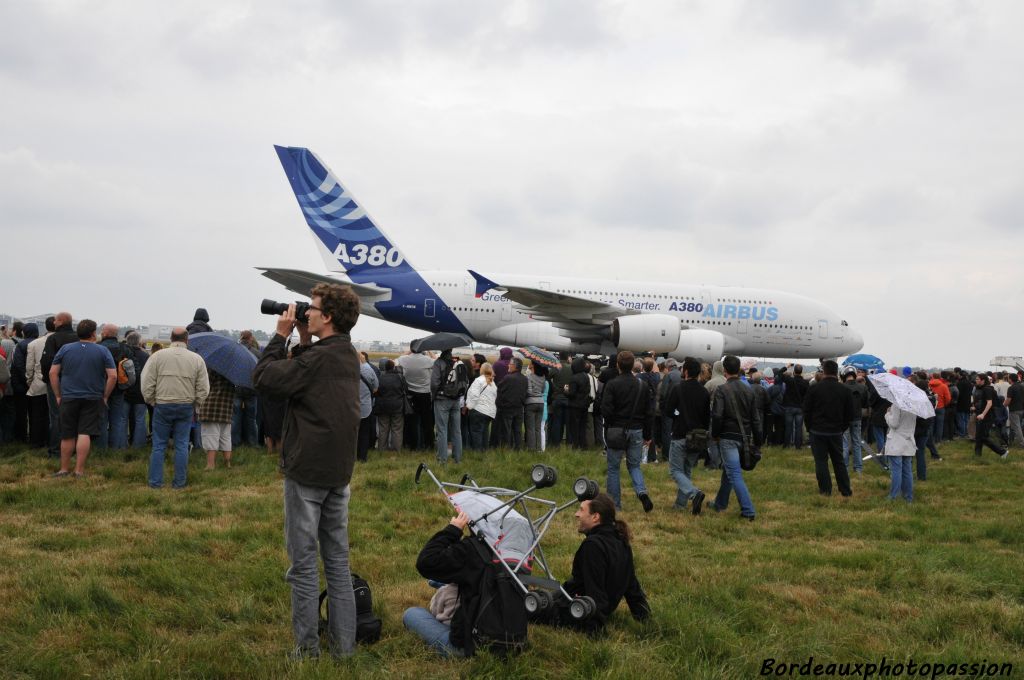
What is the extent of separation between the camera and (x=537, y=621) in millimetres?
4344

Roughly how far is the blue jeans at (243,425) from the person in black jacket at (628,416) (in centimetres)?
553

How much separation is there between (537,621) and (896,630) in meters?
2.20

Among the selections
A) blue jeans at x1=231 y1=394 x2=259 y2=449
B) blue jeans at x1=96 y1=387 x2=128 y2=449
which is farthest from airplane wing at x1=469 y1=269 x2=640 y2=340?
blue jeans at x1=96 y1=387 x2=128 y2=449

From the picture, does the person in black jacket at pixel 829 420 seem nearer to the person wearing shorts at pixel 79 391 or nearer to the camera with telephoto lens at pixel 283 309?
the camera with telephoto lens at pixel 283 309

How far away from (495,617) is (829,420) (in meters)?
6.83

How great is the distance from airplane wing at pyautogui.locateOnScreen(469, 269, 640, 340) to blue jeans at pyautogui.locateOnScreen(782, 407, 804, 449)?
10.0 m

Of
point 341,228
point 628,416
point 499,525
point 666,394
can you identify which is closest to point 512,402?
point 666,394

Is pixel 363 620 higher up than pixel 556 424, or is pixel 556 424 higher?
pixel 556 424

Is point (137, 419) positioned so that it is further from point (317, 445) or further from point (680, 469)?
point (317, 445)

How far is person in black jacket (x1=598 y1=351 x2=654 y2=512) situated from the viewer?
789 cm

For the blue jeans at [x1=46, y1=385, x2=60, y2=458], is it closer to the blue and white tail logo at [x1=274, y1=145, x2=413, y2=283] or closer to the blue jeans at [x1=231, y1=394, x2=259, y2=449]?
the blue jeans at [x1=231, y1=394, x2=259, y2=449]

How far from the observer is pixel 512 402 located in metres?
12.1

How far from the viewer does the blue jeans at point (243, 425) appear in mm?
11031

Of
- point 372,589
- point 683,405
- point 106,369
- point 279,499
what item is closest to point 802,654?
point 372,589
